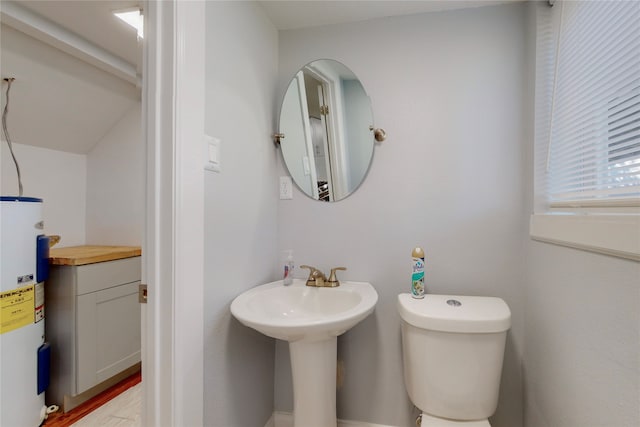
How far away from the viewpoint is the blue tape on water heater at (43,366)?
1586 mm

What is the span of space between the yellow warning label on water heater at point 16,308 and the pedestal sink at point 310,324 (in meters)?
1.15

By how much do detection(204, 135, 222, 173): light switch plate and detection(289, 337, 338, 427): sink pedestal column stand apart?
749mm

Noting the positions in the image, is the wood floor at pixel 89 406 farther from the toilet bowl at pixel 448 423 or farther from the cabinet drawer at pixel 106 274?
the toilet bowl at pixel 448 423

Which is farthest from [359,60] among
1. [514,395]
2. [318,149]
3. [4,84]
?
[4,84]

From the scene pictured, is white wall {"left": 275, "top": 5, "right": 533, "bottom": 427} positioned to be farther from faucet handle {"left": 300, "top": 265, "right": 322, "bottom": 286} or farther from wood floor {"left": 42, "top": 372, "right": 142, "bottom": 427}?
wood floor {"left": 42, "top": 372, "right": 142, "bottom": 427}

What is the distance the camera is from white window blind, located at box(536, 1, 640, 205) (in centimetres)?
78

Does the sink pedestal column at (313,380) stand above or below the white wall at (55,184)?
below

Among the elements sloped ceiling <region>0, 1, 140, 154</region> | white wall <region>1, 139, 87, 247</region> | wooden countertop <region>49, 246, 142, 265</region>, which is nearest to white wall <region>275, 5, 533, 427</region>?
sloped ceiling <region>0, 1, 140, 154</region>

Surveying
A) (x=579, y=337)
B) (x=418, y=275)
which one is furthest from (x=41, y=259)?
(x=579, y=337)

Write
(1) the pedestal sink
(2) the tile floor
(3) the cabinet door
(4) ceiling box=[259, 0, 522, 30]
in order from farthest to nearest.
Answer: (3) the cabinet door < (2) the tile floor < (4) ceiling box=[259, 0, 522, 30] < (1) the pedestal sink

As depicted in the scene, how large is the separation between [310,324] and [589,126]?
1077 millimetres

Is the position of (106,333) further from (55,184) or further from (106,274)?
(55,184)

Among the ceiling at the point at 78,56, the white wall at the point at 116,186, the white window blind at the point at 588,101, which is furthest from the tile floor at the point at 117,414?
the white window blind at the point at 588,101

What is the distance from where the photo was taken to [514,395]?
136 cm
